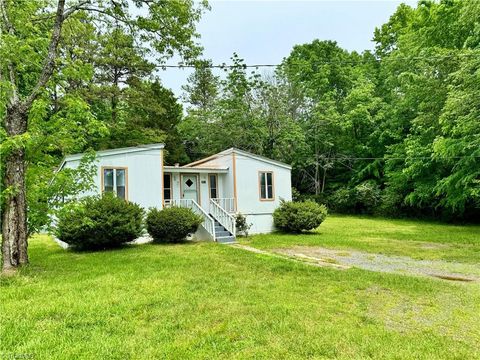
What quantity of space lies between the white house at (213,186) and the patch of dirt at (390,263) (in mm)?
3708

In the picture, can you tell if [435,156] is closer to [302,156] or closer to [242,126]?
[302,156]

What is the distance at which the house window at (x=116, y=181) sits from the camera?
38.2ft

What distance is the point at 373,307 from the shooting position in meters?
4.96

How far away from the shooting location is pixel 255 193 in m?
15.0

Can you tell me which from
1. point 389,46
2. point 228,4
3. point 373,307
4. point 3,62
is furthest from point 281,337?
point 389,46

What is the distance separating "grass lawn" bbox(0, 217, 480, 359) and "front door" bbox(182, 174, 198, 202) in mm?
6635

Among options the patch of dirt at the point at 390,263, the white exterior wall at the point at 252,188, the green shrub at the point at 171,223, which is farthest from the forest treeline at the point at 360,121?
the green shrub at the point at 171,223

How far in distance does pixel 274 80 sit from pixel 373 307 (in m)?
21.9

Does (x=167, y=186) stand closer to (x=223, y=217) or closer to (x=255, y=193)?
(x=223, y=217)

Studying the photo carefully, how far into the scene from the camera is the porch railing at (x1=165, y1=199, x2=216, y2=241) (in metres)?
12.8

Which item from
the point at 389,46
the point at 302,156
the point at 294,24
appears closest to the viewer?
the point at 294,24

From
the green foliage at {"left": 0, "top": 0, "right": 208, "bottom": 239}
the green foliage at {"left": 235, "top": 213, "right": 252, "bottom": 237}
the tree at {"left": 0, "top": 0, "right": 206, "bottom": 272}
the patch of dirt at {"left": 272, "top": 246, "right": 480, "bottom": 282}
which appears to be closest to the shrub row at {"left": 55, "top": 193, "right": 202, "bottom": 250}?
the green foliage at {"left": 0, "top": 0, "right": 208, "bottom": 239}

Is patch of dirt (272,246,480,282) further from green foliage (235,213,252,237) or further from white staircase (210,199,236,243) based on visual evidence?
green foliage (235,213,252,237)

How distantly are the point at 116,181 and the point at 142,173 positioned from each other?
931mm
